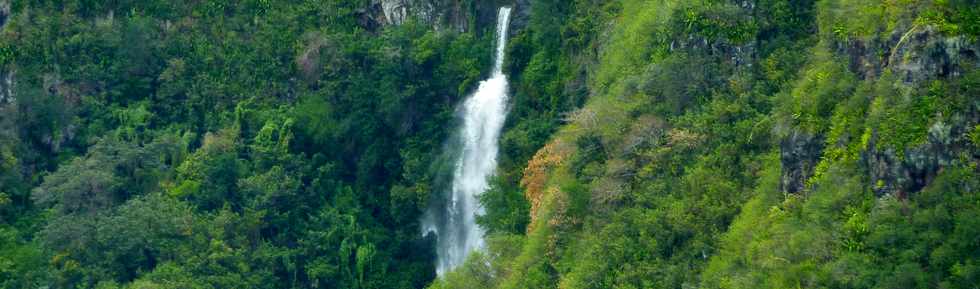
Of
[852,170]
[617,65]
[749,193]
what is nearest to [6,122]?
[617,65]

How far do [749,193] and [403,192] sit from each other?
642 inches

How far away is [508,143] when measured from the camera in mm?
54125

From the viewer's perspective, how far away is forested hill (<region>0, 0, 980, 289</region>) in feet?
127

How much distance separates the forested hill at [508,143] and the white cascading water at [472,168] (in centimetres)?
52

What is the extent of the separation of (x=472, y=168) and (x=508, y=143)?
373 cm

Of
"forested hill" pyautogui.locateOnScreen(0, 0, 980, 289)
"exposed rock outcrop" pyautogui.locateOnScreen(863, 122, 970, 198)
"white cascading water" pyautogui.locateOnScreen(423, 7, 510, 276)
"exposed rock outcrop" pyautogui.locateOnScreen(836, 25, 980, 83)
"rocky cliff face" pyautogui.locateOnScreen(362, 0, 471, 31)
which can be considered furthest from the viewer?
"rocky cliff face" pyautogui.locateOnScreen(362, 0, 471, 31)

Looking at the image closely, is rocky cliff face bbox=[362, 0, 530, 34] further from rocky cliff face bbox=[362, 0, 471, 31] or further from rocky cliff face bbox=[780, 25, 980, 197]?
rocky cliff face bbox=[780, 25, 980, 197]

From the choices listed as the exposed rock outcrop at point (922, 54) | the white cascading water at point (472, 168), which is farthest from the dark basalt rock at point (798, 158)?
the white cascading water at point (472, 168)

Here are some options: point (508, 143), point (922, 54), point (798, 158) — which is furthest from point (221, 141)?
point (922, 54)

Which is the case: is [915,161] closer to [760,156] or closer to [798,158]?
[798,158]

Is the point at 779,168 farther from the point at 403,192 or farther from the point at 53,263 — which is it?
the point at 53,263

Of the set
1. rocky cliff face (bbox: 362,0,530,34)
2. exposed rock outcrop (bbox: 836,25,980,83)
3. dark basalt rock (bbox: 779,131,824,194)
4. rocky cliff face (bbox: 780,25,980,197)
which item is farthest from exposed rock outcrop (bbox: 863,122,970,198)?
rocky cliff face (bbox: 362,0,530,34)

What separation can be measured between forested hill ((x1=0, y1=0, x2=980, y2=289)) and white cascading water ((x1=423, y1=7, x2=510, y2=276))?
0.52 metres

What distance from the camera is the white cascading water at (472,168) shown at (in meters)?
57.1
